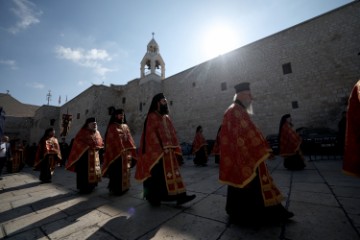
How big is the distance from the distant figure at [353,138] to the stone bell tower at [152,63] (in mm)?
19940

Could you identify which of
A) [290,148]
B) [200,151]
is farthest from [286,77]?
[200,151]

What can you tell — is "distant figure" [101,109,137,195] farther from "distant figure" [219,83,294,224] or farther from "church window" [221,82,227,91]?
"church window" [221,82,227,91]

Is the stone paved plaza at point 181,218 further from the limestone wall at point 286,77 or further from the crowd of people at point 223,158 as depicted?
the limestone wall at point 286,77

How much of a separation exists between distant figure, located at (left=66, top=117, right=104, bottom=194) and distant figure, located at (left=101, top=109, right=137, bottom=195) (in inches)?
16.6

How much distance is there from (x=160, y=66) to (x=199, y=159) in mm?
16335

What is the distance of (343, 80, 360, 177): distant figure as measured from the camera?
140 centimetres

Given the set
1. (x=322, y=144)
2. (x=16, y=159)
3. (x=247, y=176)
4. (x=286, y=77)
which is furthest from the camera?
(x=286, y=77)

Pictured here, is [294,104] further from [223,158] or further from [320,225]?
[223,158]

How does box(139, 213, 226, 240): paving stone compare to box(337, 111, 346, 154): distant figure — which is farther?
box(337, 111, 346, 154): distant figure

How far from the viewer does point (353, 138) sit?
144 centimetres

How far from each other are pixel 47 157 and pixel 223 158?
6.63m

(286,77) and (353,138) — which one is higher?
(286,77)

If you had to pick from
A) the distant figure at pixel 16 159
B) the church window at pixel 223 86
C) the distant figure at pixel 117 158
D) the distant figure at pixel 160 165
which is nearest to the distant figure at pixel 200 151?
the distant figure at pixel 117 158

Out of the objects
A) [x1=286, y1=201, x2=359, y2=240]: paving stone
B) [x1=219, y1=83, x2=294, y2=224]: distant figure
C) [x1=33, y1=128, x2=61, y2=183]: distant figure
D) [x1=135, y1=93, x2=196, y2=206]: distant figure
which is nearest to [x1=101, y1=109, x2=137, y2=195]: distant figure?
[x1=135, y1=93, x2=196, y2=206]: distant figure
